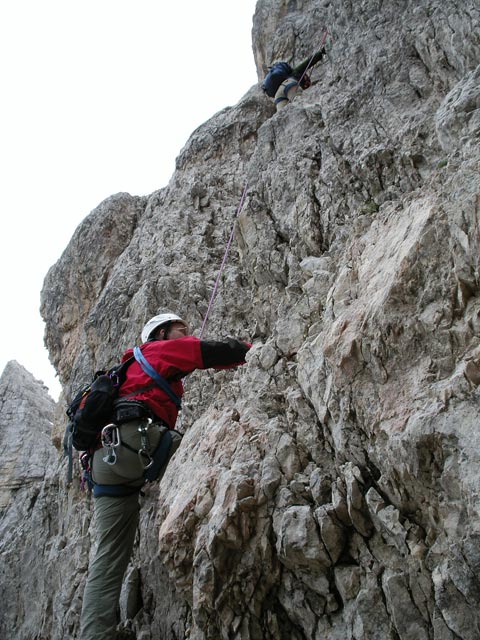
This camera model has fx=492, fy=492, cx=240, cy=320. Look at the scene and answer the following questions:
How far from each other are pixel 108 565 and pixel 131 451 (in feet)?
4.24

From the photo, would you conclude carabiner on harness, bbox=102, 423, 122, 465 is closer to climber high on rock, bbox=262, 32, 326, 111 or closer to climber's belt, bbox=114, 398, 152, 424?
climber's belt, bbox=114, 398, 152, 424

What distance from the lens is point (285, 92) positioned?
481 inches

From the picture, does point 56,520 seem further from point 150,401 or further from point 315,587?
point 315,587

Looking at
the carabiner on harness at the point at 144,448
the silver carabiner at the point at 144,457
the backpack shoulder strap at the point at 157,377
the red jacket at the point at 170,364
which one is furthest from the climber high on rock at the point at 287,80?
the silver carabiner at the point at 144,457

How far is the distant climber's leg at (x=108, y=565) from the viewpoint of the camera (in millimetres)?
5375

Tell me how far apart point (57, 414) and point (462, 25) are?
1289 cm

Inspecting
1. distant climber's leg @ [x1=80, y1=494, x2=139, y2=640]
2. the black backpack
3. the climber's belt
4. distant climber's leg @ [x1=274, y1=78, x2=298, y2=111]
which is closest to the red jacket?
the climber's belt

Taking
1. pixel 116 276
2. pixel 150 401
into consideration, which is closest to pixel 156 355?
pixel 150 401

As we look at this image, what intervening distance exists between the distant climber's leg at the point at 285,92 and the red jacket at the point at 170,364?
8122 millimetres

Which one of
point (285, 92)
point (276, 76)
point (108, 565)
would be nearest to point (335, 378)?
point (108, 565)

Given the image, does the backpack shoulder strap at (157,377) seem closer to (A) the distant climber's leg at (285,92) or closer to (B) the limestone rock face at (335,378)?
(B) the limestone rock face at (335,378)

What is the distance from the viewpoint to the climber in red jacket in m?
5.52

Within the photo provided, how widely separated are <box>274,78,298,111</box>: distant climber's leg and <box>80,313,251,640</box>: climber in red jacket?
8055mm

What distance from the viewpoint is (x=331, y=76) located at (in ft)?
37.7
